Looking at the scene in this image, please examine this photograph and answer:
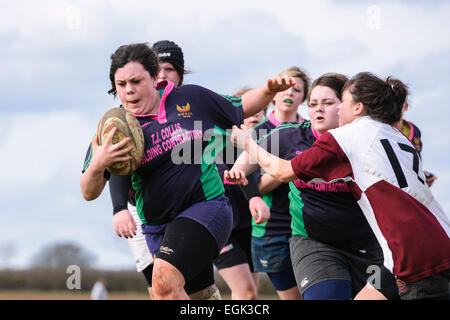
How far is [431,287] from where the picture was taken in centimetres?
421

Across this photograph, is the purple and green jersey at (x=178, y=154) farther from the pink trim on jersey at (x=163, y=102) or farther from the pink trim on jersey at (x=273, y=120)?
the pink trim on jersey at (x=273, y=120)

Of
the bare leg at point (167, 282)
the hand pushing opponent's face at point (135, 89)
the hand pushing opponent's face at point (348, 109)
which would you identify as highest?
the hand pushing opponent's face at point (135, 89)

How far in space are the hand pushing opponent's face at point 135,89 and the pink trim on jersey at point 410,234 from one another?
1.94 metres

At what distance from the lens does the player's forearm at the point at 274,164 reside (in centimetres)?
473

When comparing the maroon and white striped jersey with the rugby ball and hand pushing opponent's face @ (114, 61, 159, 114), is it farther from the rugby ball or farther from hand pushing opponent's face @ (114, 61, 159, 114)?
hand pushing opponent's face @ (114, 61, 159, 114)

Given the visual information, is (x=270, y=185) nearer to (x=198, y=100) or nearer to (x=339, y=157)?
(x=198, y=100)

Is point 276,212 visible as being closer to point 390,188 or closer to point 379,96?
point 379,96

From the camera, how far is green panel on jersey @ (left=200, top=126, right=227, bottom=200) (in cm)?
508

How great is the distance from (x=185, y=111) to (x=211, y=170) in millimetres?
517

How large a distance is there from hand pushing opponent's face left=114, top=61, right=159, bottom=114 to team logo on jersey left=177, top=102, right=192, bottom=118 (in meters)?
0.20

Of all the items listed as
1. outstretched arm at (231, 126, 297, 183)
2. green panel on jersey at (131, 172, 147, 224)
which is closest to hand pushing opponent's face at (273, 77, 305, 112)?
outstretched arm at (231, 126, 297, 183)

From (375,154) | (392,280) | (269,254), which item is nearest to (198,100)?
(375,154)

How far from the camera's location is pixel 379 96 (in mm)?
4734

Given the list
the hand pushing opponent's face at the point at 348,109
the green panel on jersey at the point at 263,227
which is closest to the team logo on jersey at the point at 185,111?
the hand pushing opponent's face at the point at 348,109
